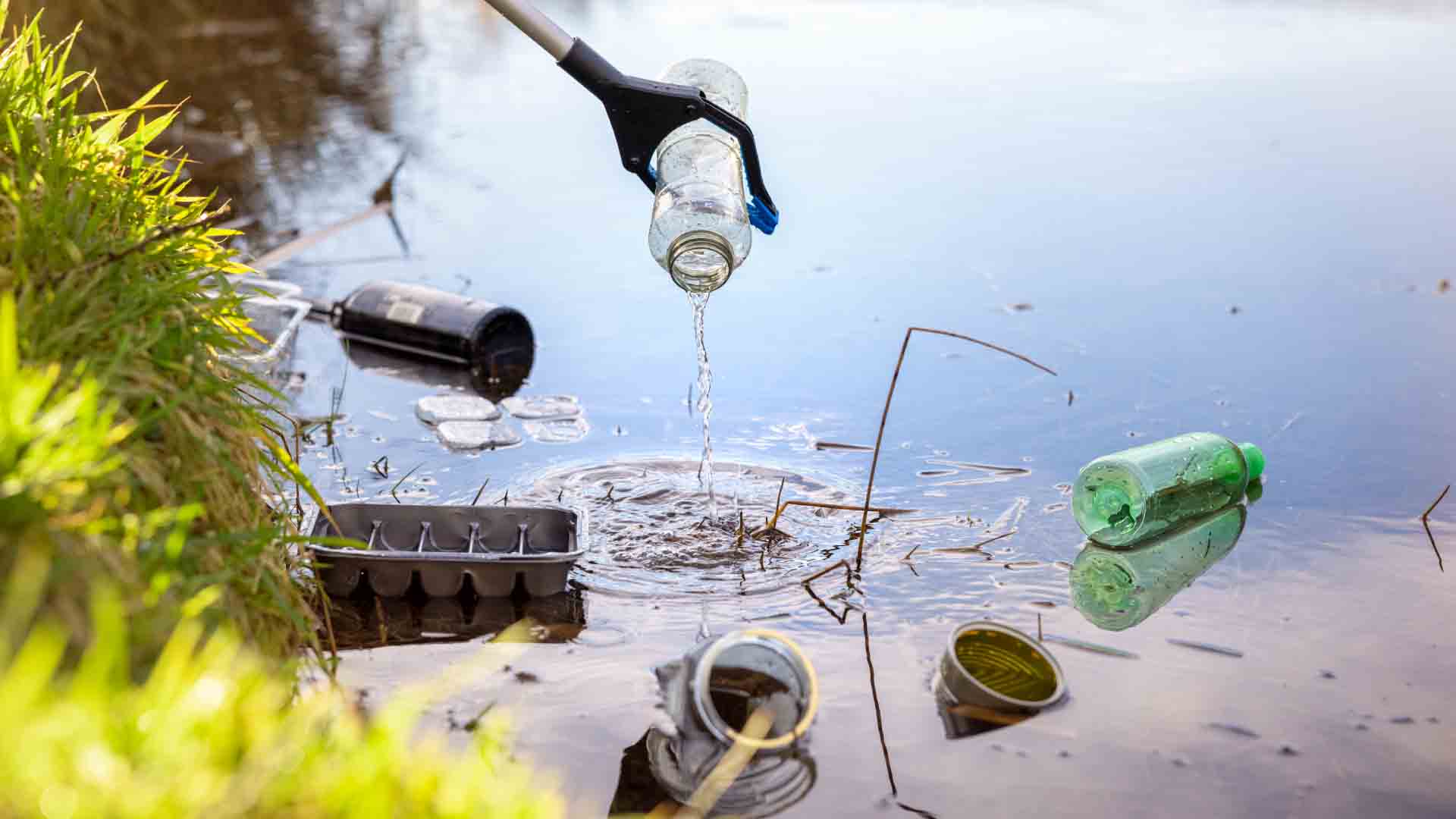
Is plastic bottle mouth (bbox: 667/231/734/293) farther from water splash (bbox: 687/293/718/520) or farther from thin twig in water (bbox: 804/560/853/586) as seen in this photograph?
thin twig in water (bbox: 804/560/853/586)

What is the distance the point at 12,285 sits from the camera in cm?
206

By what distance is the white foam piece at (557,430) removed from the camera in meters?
4.09

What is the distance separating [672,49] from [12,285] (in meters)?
7.21

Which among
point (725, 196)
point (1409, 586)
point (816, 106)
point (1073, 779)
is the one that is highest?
point (816, 106)

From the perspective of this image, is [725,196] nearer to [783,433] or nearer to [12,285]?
[783,433]

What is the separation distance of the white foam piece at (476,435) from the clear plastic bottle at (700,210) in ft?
3.40

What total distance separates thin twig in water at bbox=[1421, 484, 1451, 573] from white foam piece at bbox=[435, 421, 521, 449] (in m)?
2.29

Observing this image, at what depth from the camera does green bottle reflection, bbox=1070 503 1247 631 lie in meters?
3.08

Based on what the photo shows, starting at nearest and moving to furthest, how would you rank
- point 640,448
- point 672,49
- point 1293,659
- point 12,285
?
point 12,285, point 1293,659, point 640,448, point 672,49

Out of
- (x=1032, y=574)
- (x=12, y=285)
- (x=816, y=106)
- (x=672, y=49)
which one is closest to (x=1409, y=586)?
(x=1032, y=574)

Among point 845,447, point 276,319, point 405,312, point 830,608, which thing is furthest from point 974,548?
point 276,319

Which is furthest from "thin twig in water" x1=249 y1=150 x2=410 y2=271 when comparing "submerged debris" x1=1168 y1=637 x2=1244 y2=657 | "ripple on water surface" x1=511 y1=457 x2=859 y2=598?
"submerged debris" x1=1168 y1=637 x2=1244 y2=657

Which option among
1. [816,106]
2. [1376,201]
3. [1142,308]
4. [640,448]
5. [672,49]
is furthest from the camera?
[672,49]

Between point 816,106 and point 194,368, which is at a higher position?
point 816,106
